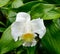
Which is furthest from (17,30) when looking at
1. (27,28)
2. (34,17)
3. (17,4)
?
(17,4)

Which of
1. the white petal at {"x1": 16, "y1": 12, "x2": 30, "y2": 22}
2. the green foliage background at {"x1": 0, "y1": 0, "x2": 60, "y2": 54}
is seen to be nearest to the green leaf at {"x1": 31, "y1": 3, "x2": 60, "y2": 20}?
the green foliage background at {"x1": 0, "y1": 0, "x2": 60, "y2": 54}

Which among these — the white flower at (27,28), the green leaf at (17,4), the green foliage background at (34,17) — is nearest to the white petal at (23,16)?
the white flower at (27,28)

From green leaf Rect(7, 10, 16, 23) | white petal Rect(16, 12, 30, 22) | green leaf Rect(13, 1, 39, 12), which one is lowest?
green leaf Rect(7, 10, 16, 23)

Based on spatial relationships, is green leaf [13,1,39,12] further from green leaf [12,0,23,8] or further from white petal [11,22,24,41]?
white petal [11,22,24,41]

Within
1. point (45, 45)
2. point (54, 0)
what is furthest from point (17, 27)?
point (54, 0)

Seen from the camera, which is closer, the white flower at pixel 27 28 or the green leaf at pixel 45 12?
the white flower at pixel 27 28

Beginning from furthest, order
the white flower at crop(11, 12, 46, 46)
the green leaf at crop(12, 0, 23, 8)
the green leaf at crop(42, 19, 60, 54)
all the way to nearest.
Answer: the green leaf at crop(12, 0, 23, 8)
the green leaf at crop(42, 19, 60, 54)
the white flower at crop(11, 12, 46, 46)

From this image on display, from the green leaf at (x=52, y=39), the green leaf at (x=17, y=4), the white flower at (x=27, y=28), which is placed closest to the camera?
the white flower at (x=27, y=28)

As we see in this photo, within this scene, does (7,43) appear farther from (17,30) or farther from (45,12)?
(45,12)

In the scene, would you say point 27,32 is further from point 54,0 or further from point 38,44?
point 54,0

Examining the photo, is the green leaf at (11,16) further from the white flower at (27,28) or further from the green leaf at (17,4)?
the white flower at (27,28)
